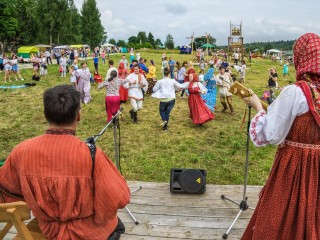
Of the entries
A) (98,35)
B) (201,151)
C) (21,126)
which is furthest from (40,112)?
(98,35)

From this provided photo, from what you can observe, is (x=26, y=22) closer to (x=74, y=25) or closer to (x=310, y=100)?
(x=74, y=25)

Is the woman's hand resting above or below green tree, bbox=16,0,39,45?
below

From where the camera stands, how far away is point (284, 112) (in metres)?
2.14

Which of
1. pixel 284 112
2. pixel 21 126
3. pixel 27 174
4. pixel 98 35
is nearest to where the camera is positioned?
pixel 27 174

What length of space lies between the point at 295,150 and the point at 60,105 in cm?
162

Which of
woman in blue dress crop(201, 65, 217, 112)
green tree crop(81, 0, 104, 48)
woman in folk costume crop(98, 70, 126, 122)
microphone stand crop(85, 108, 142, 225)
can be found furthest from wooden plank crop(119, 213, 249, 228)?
green tree crop(81, 0, 104, 48)

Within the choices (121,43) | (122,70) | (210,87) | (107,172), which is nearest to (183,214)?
(107,172)

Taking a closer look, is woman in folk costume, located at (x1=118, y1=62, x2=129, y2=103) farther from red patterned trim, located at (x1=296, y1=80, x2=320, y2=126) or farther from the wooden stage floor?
red patterned trim, located at (x1=296, y1=80, x2=320, y2=126)

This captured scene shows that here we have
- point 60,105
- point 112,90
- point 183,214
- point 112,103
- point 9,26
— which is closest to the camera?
point 60,105

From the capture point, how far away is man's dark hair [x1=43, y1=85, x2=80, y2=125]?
1956 mm

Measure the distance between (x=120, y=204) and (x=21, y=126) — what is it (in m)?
8.24

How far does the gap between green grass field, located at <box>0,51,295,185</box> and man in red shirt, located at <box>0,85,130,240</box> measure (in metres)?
3.51

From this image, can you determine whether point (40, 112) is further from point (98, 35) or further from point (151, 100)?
point (98, 35)

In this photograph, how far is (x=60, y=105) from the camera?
195cm
